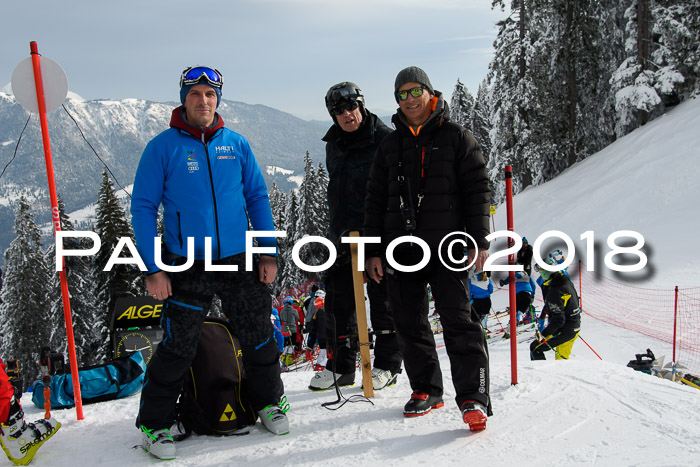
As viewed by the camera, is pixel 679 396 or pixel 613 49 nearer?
pixel 679 396

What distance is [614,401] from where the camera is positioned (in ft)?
11.8

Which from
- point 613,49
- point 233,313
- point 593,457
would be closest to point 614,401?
point 593,457

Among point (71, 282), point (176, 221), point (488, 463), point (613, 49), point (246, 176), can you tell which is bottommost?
point (71, 282)

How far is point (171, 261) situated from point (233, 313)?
21.2 inches

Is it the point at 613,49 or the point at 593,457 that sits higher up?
the point at 613,49

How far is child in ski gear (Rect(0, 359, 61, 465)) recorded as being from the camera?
312 centimetres

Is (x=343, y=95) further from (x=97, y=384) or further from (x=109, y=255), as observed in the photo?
(x=109, y=255)

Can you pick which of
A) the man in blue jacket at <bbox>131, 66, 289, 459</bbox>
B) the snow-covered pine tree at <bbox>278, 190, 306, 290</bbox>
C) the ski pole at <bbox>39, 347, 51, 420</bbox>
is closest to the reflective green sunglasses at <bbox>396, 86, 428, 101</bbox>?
the man in blue jacket at <bbox>131, 66, 289, 459</bbox>

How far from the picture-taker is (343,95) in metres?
4.20

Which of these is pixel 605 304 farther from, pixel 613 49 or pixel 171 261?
pixel 613 49

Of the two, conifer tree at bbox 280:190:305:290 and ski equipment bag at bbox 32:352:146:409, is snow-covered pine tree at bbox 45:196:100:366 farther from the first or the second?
ski equipment bag at bbox 32:352:146:409

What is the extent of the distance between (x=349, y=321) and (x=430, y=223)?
59.5 inches

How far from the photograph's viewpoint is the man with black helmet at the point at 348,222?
4273 mm

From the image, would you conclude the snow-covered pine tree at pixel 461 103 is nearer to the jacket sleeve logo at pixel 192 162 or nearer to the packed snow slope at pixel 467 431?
the packed snow slope at pixel 467 431
